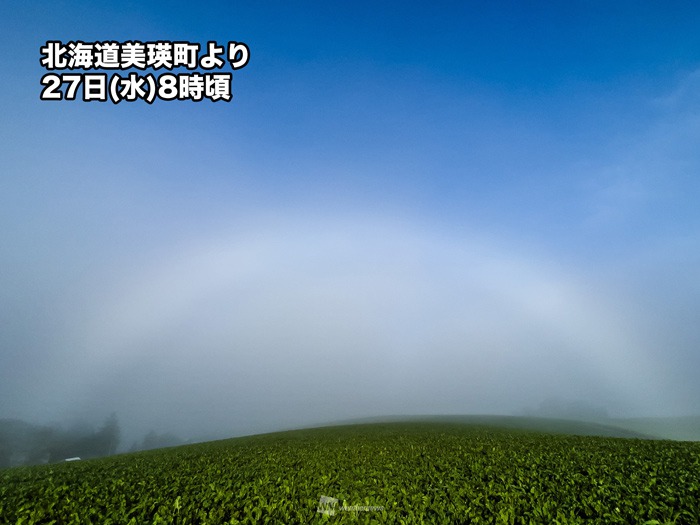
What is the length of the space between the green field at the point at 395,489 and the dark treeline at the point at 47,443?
160 metres

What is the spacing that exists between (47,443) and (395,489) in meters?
197

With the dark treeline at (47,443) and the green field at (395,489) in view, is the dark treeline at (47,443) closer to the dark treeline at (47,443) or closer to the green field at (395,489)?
the dark treeline at (47,443)

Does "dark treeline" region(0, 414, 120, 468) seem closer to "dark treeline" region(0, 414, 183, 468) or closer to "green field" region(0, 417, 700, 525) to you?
"dark treeline" region(0, 414, 183, 468)

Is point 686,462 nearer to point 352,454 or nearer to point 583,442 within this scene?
point 583,442

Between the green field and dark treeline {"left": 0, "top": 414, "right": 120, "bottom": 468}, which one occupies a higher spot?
the green field

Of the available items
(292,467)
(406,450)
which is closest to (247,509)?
(292,467)

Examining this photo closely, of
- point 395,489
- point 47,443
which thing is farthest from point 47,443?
point 395,489

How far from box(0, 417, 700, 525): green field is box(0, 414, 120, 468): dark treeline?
15963cm

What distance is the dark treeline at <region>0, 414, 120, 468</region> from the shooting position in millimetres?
128625

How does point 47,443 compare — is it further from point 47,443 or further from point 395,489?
point 395,489

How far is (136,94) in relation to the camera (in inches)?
931

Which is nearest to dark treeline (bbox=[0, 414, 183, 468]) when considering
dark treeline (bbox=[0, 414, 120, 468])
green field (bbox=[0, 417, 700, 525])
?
dark treeline (bbox=[0, 414, 120, 468])

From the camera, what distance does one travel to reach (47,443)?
139875 millimetres

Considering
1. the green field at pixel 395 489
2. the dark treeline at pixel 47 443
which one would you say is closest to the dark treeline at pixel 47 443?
the dark treeline at pixel 47 443
